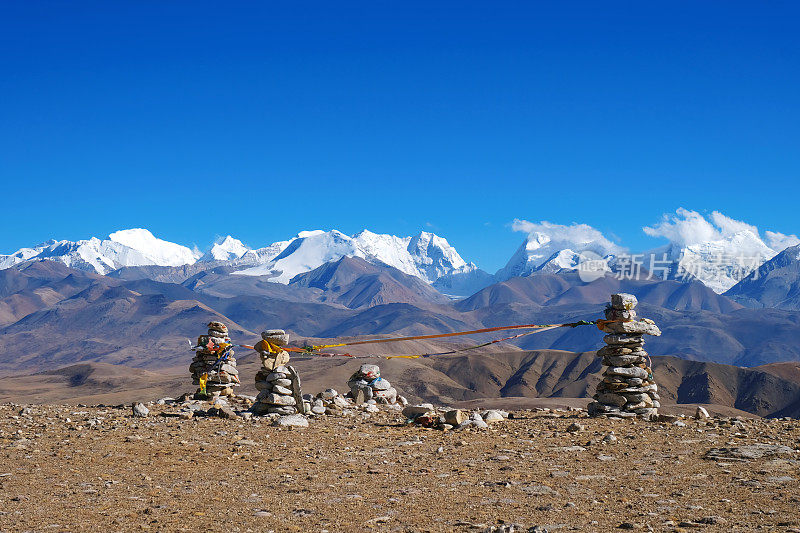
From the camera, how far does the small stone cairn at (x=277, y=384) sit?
1917 centimetres

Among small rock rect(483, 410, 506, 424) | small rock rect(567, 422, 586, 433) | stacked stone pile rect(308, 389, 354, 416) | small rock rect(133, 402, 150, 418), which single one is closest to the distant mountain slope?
stacked stone pile rect(308, 389, 354, 416)

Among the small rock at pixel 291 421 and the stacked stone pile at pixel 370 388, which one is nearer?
the small rock at pixel 291 421

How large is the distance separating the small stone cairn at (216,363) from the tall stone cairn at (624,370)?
13.5 m

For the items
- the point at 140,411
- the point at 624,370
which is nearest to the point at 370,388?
the point at 140,411

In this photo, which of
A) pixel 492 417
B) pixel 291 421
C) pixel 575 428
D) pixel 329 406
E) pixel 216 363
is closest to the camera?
pixel 575 428

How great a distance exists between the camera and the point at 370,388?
28.1 m

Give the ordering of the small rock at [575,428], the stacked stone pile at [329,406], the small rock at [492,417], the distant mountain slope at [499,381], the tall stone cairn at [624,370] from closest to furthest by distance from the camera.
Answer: the small rock at [575,428] < the small rock at [492,417] < the tall stone cairn at [624,370] < the stacked stone pile at [329,406] < the distant mountain slope at [499,381]

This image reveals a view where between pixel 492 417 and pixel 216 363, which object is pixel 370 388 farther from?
pixel 492 417

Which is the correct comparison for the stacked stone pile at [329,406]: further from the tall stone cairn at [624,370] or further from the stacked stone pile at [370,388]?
the tall stone cairn at [624,370]

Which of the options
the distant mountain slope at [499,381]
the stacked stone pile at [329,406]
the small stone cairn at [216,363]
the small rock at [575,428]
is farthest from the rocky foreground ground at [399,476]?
the distant mountain slope at [499,381]

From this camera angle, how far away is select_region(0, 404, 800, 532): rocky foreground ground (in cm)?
900

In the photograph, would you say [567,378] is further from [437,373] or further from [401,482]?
[401,482]

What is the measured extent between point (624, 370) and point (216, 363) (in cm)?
1472

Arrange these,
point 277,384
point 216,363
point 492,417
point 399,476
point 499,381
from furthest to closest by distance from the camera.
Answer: point 499,381 → point 216,363 → point 277,384 → point 492,417 → point 399,476
